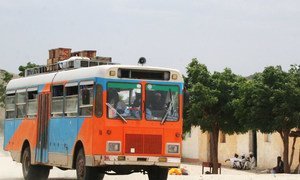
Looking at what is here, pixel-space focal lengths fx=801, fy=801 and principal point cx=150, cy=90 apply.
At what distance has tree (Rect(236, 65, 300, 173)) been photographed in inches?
1419

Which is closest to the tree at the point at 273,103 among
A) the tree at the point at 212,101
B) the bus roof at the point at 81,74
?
the tree at the point at 212,101

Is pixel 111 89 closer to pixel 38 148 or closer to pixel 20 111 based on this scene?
pixel 38 148

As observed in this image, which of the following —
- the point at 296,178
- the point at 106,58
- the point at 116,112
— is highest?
the point at 106,58

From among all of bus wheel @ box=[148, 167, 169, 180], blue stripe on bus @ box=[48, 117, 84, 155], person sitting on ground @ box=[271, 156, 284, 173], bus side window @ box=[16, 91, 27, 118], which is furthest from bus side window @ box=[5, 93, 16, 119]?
person sitting on ground @ box=[271, 156, 284, 173]

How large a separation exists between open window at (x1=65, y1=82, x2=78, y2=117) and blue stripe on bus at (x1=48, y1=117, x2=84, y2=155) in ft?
0.58

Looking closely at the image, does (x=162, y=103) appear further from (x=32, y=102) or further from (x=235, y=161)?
(x=235, y=161)

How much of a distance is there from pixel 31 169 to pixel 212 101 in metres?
18.0

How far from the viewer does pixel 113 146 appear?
60.6 ft

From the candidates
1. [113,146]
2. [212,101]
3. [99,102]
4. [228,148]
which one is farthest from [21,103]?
[228,148]

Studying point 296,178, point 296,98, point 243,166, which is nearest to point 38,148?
point 296,178

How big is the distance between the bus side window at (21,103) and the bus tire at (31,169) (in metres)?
1.05

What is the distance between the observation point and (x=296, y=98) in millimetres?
35969

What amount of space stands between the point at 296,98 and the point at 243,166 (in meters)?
11.6

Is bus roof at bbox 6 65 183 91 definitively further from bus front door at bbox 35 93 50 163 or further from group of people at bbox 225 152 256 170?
group of people at bbox 225 152 256 170
